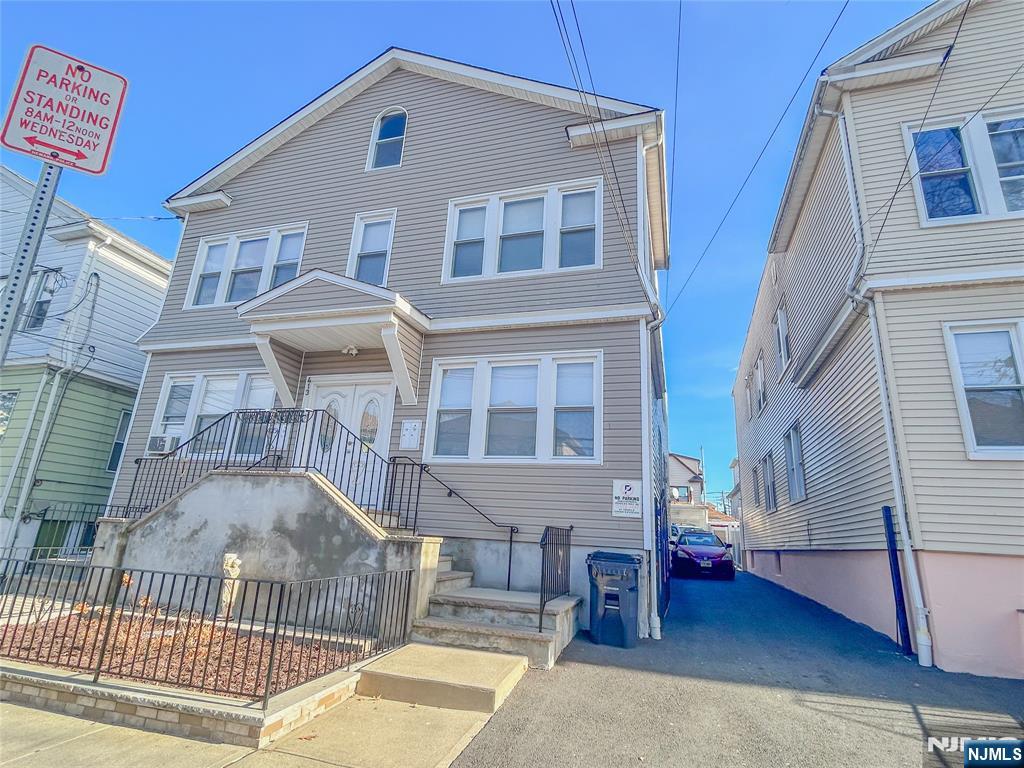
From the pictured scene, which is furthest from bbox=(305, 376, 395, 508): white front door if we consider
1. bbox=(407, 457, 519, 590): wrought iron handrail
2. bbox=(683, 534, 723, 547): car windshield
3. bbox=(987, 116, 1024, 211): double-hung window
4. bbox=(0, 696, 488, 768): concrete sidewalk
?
bbox=(683, 534, 723, 547): car windshield

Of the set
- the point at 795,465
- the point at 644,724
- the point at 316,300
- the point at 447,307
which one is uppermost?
the point at 447,307

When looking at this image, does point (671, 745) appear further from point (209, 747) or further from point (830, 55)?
point (830, 55)

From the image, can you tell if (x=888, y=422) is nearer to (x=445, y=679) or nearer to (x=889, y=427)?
(x=889, y=427)

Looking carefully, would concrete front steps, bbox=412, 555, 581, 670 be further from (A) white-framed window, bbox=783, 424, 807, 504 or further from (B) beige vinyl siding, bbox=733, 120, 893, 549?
(A) white-framed window, bbox=783, 424, 807, 504

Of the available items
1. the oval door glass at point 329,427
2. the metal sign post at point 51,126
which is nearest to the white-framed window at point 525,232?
the oval door glass at point 329,427

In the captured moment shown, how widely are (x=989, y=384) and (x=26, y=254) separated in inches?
365

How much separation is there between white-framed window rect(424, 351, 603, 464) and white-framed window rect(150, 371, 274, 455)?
3.66 m

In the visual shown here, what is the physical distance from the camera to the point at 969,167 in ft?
24.0

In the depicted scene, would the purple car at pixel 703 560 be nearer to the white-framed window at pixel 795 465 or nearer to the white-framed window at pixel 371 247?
the white-framed window at pixel 795 465

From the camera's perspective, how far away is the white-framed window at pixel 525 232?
8844mm

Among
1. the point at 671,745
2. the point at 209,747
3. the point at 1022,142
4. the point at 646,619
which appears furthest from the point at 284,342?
the point at 1022,142

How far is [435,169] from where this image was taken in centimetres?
1023

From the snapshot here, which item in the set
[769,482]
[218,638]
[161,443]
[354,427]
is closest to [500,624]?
[218,638]

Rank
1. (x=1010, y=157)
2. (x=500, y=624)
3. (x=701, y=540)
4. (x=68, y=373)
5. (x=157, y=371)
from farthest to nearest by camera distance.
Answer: (x=701, y=540)
(x=68, y=373)
(x=157, y=371)
(x=1010, y=157)
(x=500, y=624)
